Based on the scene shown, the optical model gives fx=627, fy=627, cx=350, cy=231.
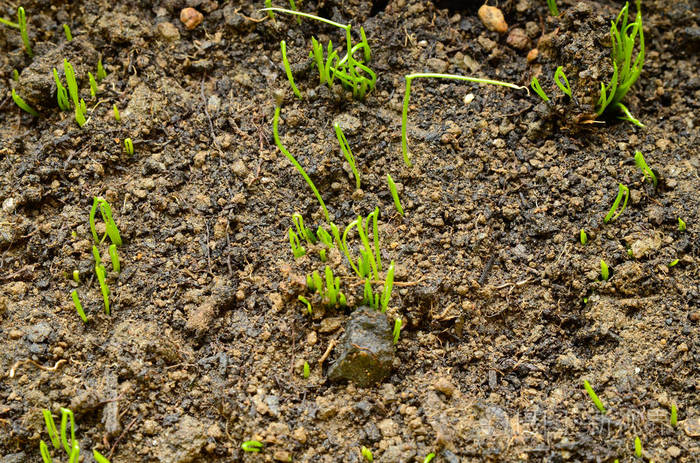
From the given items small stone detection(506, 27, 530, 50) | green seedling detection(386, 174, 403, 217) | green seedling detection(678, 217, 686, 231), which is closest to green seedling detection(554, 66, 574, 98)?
small stone detection(506, 27, 530, 50)

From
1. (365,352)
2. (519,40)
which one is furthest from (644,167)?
(365,352)

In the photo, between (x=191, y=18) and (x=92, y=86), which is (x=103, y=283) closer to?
(x=92, y=86)

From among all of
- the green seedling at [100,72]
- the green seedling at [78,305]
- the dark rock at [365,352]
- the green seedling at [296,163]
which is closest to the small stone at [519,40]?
the green seedling at [296,163]

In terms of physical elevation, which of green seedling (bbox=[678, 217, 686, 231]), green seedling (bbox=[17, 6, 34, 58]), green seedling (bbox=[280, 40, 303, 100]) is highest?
green seedling (bbox=[17, 6, 34, 58])

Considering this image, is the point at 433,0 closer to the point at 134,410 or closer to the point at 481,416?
the point at 481,416

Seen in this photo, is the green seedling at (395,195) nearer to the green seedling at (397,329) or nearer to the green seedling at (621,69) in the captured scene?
the green seedling at (397,329)

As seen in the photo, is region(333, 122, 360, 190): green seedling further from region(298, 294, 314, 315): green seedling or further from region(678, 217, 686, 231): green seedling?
region(678, 217, 686, 231): green seedling
